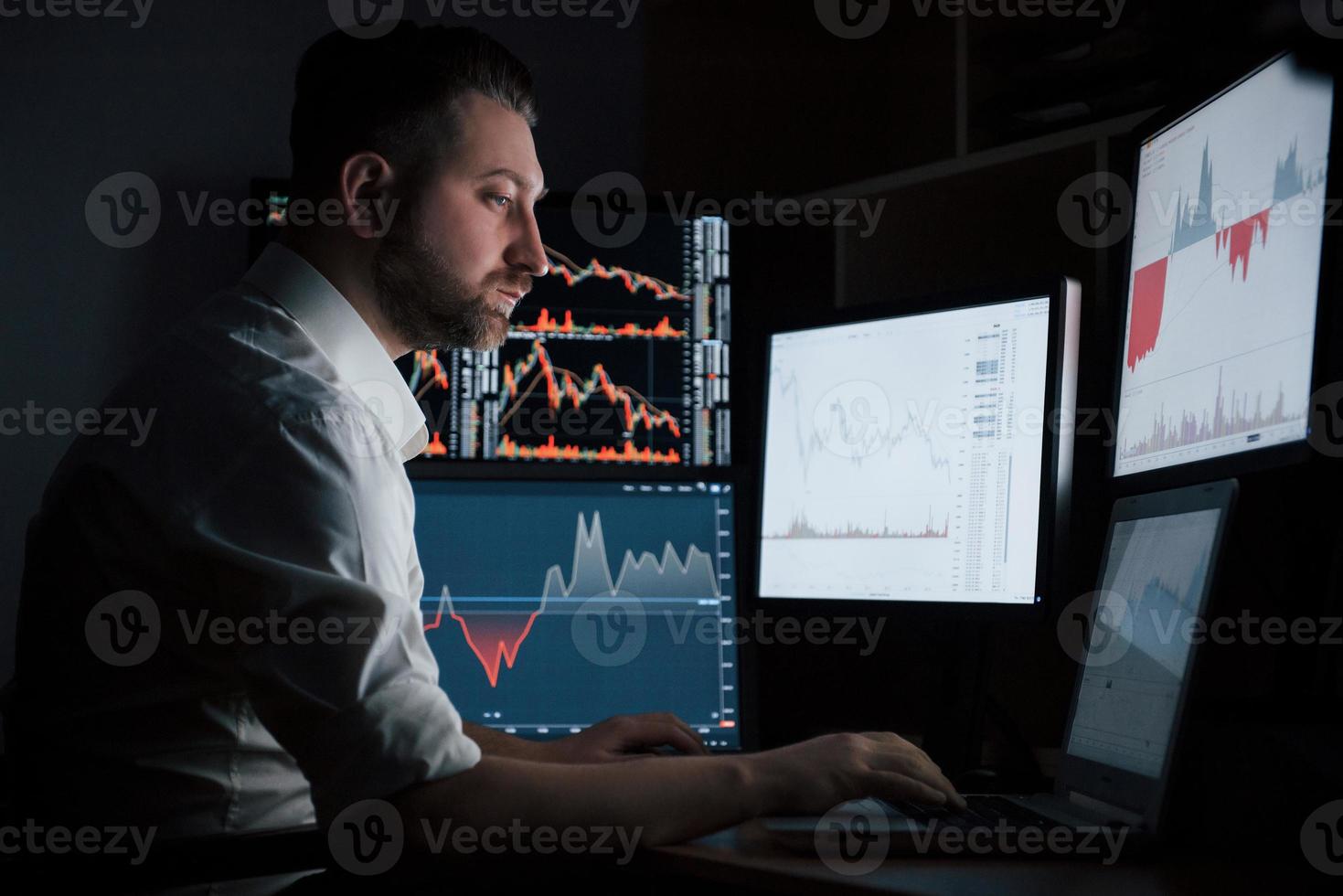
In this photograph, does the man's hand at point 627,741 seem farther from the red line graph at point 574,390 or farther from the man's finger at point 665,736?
the red line graph at point 574,390

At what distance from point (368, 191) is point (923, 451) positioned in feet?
2.24

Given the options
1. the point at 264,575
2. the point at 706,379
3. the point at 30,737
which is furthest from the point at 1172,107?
the point at 30,737

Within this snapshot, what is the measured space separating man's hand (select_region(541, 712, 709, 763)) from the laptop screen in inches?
15.0

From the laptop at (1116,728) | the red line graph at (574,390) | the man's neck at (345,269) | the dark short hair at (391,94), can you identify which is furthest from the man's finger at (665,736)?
the red line graph at (574,390)

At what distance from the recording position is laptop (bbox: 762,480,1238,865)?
884 mm

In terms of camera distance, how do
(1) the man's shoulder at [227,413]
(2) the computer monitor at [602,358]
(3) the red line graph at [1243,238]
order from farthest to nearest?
(2) the computer monitor at [602,358] < (3) the red line graph at [1243,238] < (1) the man's shoulder at [227,413]

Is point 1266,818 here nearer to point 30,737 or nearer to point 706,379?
point 30,737

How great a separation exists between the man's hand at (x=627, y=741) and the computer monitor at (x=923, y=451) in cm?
31

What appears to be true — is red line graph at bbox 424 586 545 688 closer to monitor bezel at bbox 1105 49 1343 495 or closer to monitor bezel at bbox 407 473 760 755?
monitor bezel at bbox 407 473 760 755

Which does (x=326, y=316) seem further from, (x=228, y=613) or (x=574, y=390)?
(x=574, y=390)

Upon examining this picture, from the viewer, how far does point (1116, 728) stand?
1.05 m

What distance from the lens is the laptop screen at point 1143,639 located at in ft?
3.16

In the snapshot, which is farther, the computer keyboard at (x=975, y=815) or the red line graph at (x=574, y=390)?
the red line graph at (x=574, y=390)

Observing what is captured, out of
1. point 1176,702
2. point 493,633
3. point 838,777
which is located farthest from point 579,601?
point 1176,702
